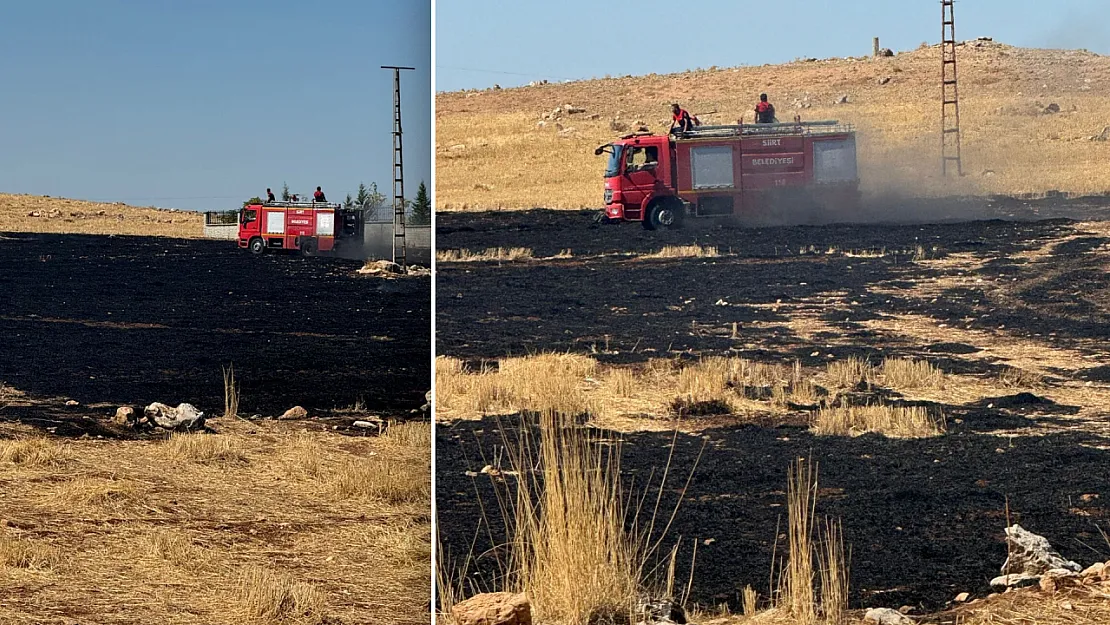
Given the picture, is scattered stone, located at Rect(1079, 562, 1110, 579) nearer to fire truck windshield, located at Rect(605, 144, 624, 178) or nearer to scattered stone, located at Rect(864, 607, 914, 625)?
scattered stone, located at Rect(864, 607, 914, 625)

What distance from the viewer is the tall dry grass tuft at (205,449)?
8.35 meters

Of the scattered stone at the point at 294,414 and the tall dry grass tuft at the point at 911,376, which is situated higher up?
the tall dry grass tuft at the point at 911,376

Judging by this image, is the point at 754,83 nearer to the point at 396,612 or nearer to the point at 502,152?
the point at 502,152

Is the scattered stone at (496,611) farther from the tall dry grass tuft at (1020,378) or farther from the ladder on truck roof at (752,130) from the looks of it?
the ladder on truck roof at (752,130)

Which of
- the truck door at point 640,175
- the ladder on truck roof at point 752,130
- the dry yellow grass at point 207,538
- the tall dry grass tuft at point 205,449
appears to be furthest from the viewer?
the ladder on truck roof at point 752,130

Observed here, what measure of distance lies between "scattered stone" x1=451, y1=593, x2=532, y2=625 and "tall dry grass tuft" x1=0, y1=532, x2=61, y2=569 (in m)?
2.59

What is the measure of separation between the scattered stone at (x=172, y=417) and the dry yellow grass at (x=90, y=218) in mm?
23451

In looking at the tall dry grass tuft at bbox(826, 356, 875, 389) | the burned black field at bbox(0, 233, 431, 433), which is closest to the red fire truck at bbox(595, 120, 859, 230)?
the burned black field at bbox(0, 233, 431, 433)

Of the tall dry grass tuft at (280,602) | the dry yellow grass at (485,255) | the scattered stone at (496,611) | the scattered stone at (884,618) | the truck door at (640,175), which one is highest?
the truck door at (640,175)

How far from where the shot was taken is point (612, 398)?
36.6 feet

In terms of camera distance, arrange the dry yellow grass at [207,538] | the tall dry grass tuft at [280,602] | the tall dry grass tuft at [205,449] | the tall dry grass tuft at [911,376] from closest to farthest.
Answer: the tall dry grass tuft at [280,602], the dry yellow grass at [207,538], the tall dry grass tuft at [205,449], the tall dry grass tuft at [911,376]

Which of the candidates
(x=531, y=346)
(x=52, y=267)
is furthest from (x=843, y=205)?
(x=52, y=267)

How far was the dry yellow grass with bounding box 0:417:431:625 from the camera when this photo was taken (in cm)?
618

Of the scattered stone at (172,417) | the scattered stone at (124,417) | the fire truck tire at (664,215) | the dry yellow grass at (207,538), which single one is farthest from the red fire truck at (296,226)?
the dry yellow grass at (207,538)
